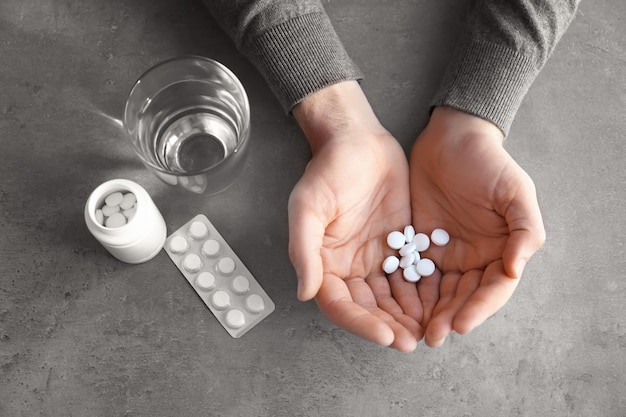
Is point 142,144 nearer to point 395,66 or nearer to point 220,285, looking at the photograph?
point 220,285

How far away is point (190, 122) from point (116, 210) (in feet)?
0.66

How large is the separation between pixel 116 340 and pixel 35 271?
0.16m

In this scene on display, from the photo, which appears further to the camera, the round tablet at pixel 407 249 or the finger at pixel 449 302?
the round tablet at pixel 407 249

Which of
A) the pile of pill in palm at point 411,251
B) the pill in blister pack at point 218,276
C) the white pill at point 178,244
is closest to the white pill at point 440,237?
the pile of pill in palm at point 411,251

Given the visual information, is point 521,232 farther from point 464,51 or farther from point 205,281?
point 205,281

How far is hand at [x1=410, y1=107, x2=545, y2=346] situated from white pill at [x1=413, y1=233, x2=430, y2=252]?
12 mm

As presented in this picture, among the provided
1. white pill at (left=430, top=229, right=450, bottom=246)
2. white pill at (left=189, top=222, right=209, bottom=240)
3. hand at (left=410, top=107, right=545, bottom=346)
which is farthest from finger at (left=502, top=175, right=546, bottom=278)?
white pill at (left=189, top=222, right=209, bottom=240)

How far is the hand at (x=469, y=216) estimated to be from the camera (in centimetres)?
80

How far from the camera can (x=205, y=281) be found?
0.99m

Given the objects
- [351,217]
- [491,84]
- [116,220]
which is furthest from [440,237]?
[116,220]

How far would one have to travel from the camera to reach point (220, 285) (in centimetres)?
100

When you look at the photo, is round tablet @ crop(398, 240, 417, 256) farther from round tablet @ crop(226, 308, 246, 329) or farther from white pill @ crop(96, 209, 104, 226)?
white pill @ crop(96, 209, 104, 226)

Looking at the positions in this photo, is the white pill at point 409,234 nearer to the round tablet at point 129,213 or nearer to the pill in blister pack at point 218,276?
the pill in blister pack at point 218,276

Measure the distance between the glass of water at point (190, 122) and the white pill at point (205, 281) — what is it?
0.13 m
